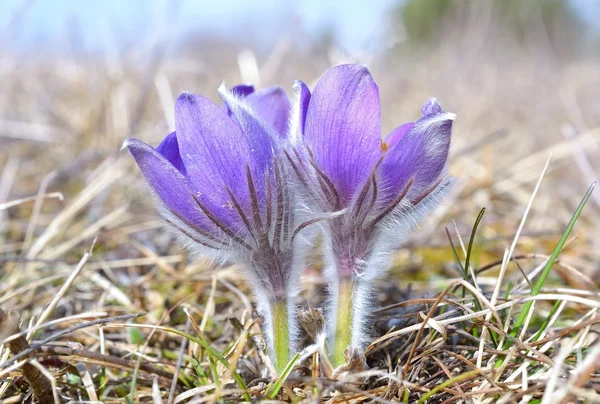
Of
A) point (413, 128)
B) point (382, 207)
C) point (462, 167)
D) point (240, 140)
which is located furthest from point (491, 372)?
point (462, 167)

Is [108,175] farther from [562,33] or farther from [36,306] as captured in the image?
[562,33]

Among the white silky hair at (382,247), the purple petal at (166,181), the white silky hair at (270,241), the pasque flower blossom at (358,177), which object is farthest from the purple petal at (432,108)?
the purple petal at (166,181)

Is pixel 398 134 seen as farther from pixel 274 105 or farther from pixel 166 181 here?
pixel 166 181

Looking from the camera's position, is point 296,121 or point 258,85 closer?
point 296,121

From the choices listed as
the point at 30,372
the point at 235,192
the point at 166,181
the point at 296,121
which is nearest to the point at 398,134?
the point at 296,121

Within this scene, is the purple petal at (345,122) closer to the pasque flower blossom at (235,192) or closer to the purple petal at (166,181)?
the pasque flower blossom at (235,192)

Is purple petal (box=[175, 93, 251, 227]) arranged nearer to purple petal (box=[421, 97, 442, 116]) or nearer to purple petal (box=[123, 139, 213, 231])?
purple petal (box=[123, 139, 213, 231])

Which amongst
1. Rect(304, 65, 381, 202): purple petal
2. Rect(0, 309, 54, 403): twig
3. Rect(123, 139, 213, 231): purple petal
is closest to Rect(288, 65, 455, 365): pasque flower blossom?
Rect(304, 65, 381, 202): purple petal
